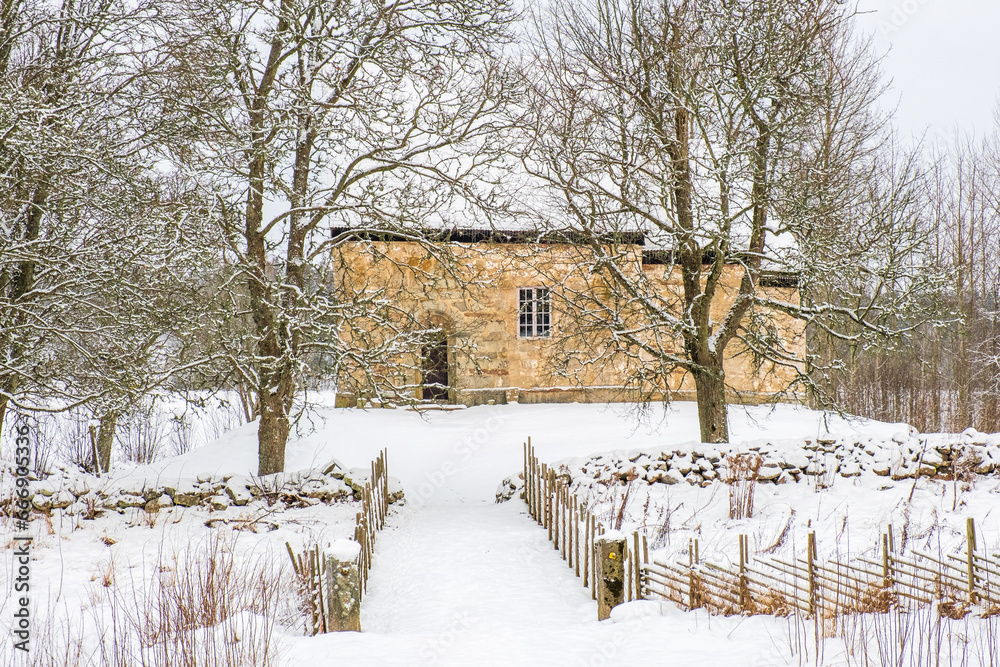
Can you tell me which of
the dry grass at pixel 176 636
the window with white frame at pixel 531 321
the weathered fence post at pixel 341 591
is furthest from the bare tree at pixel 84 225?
the window with white frame at pixel 531 321

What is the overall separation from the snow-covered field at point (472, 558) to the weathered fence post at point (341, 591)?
0.93 feet

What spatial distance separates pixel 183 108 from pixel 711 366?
8.33 meters

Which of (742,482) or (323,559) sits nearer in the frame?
(323,559)

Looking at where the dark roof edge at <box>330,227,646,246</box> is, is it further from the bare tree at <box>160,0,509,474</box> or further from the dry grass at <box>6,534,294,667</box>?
the dry grass at <box>6,534,294,667</box>

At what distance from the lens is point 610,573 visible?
5.86 metres

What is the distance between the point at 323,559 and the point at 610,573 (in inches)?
95.1

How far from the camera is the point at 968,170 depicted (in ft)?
72.9

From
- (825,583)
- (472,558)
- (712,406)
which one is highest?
(712,406)

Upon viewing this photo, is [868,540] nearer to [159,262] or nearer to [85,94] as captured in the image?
[159,262]

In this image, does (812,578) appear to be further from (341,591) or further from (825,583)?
(341,591)

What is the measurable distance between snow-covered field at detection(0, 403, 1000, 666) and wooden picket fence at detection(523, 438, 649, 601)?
0.19 meters

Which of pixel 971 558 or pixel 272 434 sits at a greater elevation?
pixel 272 434

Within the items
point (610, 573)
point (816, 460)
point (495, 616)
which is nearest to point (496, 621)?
point (495, 616)

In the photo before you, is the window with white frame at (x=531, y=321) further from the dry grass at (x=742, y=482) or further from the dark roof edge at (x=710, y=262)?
the dry grass at (x=742, y=482)
